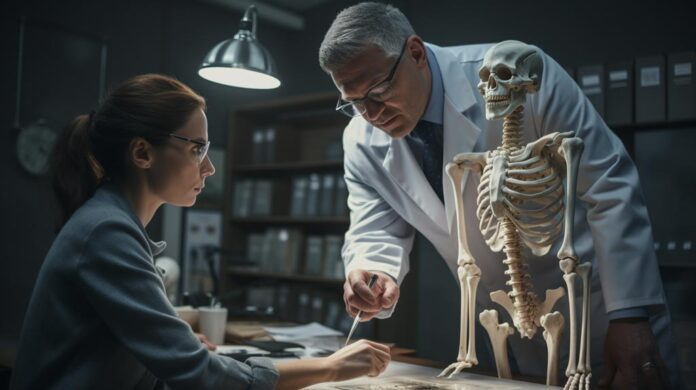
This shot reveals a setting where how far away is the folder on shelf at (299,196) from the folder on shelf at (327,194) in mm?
178

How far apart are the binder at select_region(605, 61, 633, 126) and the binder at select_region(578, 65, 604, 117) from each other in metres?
0.03

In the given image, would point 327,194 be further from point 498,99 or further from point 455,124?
point 498,99

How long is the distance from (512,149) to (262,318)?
144 centimetres

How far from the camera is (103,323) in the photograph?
111 cm

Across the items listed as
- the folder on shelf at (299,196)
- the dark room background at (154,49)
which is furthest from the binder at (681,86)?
the folder on shelf at (299,196)

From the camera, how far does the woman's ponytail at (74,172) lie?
1.34 m

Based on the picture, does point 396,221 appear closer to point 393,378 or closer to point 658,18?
point 393,378

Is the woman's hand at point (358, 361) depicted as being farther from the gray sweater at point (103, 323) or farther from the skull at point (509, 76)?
the skull at point (509, 76)

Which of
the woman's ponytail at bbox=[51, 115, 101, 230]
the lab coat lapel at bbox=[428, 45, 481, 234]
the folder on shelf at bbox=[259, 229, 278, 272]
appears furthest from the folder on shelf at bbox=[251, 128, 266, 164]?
the woman's ponytail at bbox=[51, 115, 101, 230]

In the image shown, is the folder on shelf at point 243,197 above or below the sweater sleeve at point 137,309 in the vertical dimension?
above

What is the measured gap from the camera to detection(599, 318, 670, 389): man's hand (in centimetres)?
116

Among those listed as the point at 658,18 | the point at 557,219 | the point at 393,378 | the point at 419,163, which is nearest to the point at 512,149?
the point at 557,219

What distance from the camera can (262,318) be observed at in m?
2.46

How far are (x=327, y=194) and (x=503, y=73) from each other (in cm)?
312
